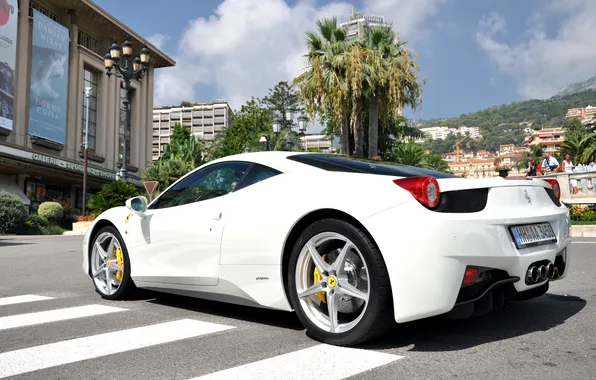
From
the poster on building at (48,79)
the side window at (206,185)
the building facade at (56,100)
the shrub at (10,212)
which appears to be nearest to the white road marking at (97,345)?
the side window at (206,185)

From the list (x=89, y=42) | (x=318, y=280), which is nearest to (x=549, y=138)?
(x=89, y=42)

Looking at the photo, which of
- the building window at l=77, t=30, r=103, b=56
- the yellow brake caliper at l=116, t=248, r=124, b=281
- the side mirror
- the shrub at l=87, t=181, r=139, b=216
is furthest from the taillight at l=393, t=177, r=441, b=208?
the building window at l=77, t=30, r=103, b=56

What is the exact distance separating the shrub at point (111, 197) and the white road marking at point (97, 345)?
19083 millimetres

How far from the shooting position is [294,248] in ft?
11.1

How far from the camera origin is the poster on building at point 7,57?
33219 millimetres

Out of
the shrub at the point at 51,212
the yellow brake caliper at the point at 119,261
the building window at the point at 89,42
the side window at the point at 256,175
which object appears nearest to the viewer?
the side window at the point at 256,175

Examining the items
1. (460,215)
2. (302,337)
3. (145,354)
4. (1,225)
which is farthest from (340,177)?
(1,225)

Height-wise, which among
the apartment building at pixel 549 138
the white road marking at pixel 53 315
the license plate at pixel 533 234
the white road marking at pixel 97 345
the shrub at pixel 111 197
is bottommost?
the white road marking at pixel 97 345

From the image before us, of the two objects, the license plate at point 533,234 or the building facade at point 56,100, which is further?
the building facade at point 56,100

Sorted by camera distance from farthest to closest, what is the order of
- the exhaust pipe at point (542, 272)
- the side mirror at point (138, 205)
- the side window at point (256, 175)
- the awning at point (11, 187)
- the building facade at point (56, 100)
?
the awning at point (11, 187), the building facade at point (56, 100), the side mirror at point (138, 205), the side window at point (256, 175), the exhaust pipe at point (542, 272)

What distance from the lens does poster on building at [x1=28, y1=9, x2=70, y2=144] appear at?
3773cm

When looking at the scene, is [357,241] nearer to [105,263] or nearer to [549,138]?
[105,263]

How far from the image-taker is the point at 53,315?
434 cm

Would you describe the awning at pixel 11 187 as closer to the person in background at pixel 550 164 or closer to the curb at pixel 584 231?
the person in background at pixel 550 164
